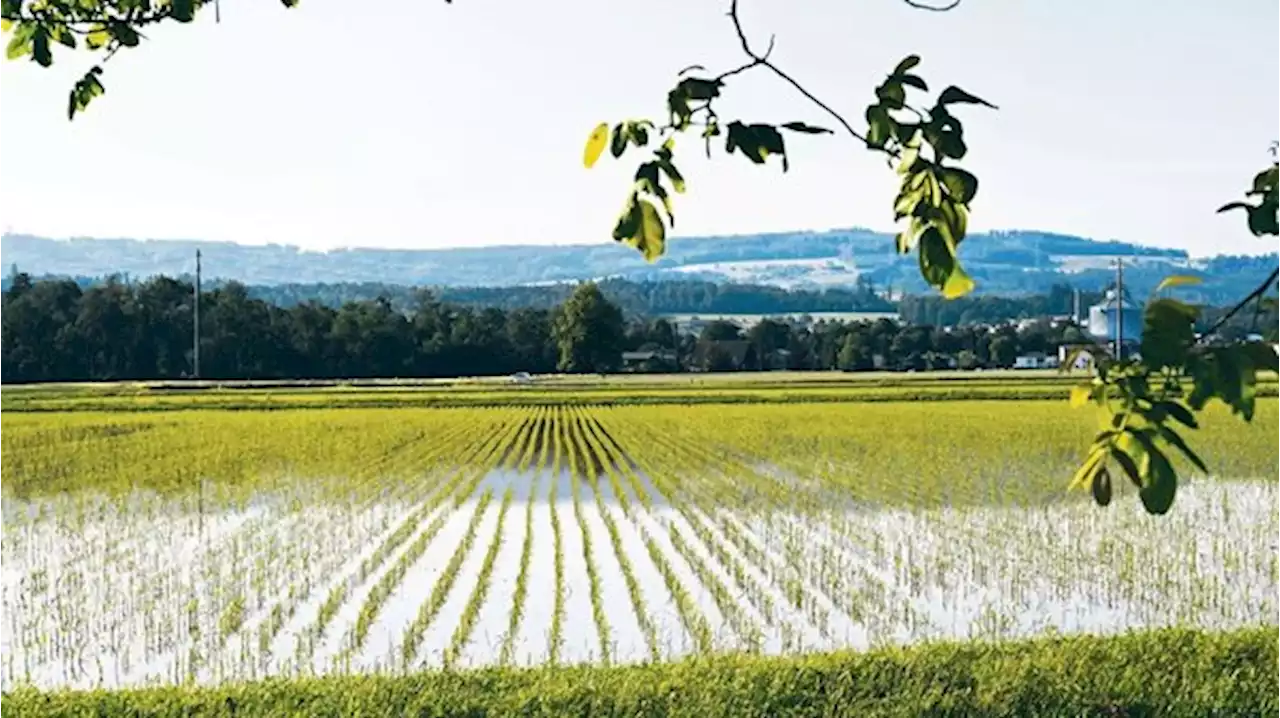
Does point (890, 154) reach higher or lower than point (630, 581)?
higher

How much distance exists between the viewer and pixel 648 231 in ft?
5.53

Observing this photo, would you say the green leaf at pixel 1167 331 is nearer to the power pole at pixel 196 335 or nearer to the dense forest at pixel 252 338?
the power pole at pixel 196 335

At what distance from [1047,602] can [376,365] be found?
60515mm

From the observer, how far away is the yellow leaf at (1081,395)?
1.50m

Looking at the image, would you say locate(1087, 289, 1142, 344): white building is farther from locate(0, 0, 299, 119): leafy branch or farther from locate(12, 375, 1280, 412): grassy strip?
locate(12, 375, 1280, 412): grassy strip

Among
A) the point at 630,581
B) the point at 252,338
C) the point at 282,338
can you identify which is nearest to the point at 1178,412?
the point at 630,581

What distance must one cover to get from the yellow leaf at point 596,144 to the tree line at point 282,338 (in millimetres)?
68291

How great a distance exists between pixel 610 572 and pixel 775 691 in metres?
5.72

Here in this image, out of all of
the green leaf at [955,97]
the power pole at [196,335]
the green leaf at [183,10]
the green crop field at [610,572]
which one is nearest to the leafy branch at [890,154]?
the green leaf at [955,97]

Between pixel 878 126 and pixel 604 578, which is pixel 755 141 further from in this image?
pixel 604 578

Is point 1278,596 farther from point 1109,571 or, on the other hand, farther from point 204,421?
point 204,421

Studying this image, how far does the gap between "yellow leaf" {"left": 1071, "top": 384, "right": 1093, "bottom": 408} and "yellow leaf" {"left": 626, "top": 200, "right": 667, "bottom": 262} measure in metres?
0.46

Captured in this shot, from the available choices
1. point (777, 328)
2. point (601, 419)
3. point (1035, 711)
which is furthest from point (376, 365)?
point (1035, 711)

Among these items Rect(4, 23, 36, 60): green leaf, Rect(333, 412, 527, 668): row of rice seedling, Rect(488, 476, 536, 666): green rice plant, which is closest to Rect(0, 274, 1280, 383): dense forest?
Rect(333, 412, 527, 668): row of rice seedling
